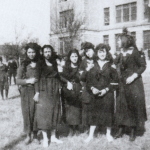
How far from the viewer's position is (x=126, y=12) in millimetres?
33281

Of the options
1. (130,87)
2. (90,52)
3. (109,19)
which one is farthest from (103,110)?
(109,19)

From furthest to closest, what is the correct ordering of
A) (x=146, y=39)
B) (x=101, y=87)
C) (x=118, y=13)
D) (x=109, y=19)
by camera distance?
1. (x=109, y=19)
2. (x=118, y=13)
3. (x=146, y=39)
4. (x=101, y=87)

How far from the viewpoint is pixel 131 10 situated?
1292 inches

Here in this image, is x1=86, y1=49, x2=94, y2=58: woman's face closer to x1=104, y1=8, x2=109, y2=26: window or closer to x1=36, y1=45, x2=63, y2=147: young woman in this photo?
x1=36, y1=45, x2=63, y2=147: young woman

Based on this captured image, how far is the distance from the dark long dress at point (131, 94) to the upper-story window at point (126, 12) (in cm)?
2848

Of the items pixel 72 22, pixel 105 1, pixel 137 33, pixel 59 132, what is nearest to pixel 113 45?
pixel 137 33

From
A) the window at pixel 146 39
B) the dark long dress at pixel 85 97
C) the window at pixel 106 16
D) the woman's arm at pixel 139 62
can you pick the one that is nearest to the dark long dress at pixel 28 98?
the dark long dress at pixel 85 97

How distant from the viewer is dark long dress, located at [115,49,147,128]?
17.0 ft

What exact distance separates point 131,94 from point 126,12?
2954cm

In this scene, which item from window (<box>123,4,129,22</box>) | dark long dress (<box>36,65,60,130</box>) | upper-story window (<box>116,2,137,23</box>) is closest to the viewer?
dark long dress (<box>36,65,60,130</box>)

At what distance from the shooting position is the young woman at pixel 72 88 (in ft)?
17.9

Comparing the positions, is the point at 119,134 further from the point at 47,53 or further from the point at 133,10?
the point at 133,10

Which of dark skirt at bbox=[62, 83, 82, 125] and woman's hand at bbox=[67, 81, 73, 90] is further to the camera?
dark skirt at bbox=[62, 83, 82, 125]

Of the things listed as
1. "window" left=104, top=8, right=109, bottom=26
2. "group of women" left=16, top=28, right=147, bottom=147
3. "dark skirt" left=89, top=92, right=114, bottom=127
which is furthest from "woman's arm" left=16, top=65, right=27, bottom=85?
"window" left=104, top=8, right=109, bottom=26
